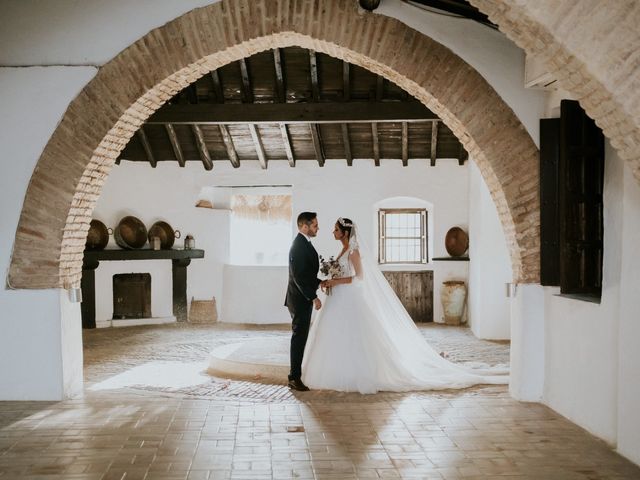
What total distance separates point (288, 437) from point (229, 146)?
8.32 meters

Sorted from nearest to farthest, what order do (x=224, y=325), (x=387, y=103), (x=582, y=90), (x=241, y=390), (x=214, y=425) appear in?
(x=582, y=90) → (x=214, y=425) → (x=241, y=390) → (x=387, y=103) → (x=224, y=325)

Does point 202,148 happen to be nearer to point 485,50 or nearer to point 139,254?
point 139,254

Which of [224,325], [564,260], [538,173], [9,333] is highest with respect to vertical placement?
[538,173]

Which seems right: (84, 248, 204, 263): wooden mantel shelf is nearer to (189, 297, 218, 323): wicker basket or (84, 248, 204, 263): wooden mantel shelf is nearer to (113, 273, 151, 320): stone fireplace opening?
(113, 273, 151, 320): stone fireplace opening

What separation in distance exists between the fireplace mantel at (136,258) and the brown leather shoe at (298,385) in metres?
6.50

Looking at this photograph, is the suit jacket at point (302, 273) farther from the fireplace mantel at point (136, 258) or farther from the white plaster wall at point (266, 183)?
the fireplace mantel at point (136, 258)

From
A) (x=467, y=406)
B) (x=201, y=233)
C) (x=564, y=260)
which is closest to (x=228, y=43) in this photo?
(x=564, y=260)

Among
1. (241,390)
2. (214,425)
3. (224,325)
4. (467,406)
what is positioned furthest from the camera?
(224,325)

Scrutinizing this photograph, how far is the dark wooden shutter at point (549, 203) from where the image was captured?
6160 mm

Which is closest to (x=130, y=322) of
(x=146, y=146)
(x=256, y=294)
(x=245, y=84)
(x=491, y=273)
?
(x=256, y=294)

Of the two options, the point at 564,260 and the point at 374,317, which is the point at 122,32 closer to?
the point at 374,317

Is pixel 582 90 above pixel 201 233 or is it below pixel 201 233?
above

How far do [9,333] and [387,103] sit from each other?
662cm

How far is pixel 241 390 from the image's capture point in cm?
716
